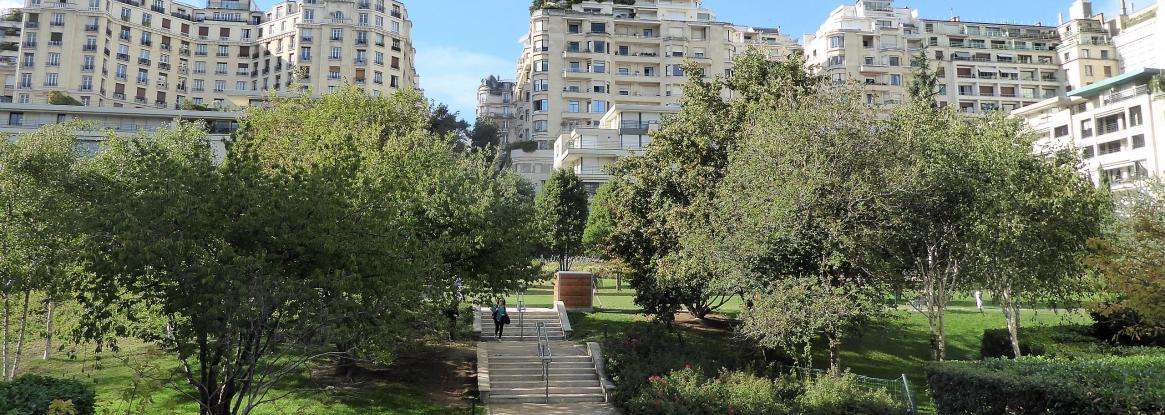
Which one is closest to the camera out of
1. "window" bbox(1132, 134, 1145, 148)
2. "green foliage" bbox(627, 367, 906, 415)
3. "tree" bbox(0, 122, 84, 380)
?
"tree" bbox(0, 122, 84, 380)

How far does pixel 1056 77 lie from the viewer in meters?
98.3

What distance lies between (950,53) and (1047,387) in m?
101

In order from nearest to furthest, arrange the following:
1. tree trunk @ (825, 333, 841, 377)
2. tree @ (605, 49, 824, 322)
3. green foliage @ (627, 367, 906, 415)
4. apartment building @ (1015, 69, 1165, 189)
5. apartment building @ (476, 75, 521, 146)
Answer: green foliage @ (627, 367, 906, 415) → tree trunk @ (825, 333, 841, 377) → tree @ (605, 49, 824, 322) → apartment building @ (1015, 69, 1165, 189) → apartment building @ (476, 75, 521, 146)

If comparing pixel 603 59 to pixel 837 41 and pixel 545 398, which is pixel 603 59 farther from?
pixel 545 398

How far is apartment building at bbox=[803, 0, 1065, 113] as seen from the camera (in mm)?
91312

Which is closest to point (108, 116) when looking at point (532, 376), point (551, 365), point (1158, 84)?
point (551, 365)

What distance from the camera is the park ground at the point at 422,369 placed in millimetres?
16906

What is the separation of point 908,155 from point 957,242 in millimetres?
2916

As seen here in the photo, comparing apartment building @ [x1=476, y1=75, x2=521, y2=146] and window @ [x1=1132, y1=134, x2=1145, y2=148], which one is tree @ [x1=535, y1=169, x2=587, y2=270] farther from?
apartment building @ [x1=476, y1=75, x2=521, y2=146]

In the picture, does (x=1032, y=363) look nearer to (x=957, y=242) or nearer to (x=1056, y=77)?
(x=957, y=242)

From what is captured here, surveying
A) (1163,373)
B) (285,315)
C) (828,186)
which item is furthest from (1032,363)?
(285,315)

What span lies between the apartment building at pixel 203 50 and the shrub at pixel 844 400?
70253 mm

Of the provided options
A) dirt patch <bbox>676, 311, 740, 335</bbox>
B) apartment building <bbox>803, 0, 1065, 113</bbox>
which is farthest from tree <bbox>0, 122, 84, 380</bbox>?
apartment building <bbox>803, 0, 1065, 113</bbox>

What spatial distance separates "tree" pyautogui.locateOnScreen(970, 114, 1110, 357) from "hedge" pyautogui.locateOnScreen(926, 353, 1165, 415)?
6432 millimetres
